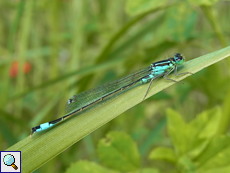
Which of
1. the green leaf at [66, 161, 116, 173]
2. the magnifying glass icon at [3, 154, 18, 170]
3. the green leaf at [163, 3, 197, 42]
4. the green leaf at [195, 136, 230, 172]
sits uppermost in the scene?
the green leaf at [163, 3, 197, 42]

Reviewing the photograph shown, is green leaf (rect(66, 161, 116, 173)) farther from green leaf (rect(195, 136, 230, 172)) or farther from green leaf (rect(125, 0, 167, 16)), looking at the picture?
green leaf (rect(125, 0, 167, 16))

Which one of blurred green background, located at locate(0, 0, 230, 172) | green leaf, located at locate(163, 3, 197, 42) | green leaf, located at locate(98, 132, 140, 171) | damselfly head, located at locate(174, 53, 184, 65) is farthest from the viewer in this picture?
green leaf, located at locate(163, 3, 197, 42)

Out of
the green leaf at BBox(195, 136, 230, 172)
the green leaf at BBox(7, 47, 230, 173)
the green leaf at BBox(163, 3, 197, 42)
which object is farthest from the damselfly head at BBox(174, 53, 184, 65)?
the green leaf at BBox(163, 3, 197, 42)

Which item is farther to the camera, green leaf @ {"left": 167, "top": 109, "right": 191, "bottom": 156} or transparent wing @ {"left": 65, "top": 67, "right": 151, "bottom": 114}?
transparent wing @ {"left": 65, "top": 67, "right": 151, "bottom": 114}

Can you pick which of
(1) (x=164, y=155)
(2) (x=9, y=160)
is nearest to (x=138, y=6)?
(1) (x=164, y=155)

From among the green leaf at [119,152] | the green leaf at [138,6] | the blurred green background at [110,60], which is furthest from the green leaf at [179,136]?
the green leaf at [138,6]
